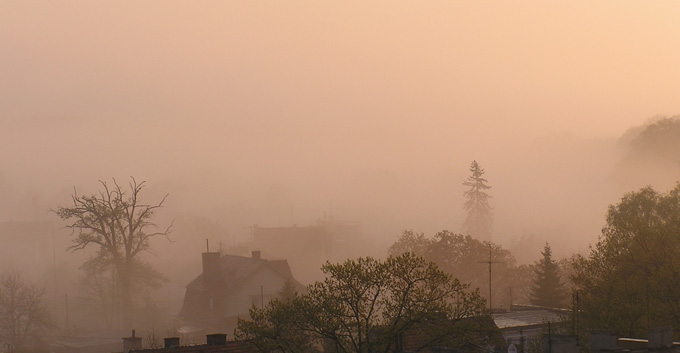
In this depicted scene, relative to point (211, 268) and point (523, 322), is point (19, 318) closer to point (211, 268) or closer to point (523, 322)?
point (211, 268)

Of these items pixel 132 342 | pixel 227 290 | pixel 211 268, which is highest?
pixel 211 268

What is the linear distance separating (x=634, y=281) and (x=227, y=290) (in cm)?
4348

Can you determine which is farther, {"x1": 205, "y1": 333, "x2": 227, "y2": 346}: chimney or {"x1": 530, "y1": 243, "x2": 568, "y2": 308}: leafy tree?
{"x1": 530, "y1": 243, "x2": 568, "y2": 308}: leafy tree

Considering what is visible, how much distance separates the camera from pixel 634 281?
61875 millimetres

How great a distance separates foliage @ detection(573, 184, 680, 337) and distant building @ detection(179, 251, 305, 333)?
3471cm

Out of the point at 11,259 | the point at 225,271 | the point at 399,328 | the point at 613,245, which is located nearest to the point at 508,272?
the point at 225,271

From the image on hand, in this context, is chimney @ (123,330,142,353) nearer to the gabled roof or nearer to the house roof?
the house roof

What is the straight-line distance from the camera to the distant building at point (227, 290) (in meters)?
93.5

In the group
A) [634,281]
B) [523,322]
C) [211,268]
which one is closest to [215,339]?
[523,322]

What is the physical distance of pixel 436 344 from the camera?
36.4m

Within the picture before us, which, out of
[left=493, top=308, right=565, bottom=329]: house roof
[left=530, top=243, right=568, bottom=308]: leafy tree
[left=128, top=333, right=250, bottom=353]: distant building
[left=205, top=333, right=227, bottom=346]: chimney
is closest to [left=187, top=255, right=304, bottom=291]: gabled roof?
[left=530, top=243, right=568, bottom=308]: leafy tree

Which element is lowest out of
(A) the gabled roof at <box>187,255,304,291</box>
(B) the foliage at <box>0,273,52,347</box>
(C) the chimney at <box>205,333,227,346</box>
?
(B) the foliage at <box>0,273,52,347</box>

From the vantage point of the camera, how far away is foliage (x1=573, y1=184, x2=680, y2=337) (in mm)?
53906

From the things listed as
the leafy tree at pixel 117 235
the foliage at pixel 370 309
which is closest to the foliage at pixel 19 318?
the leafy tree at pixel 117 235
